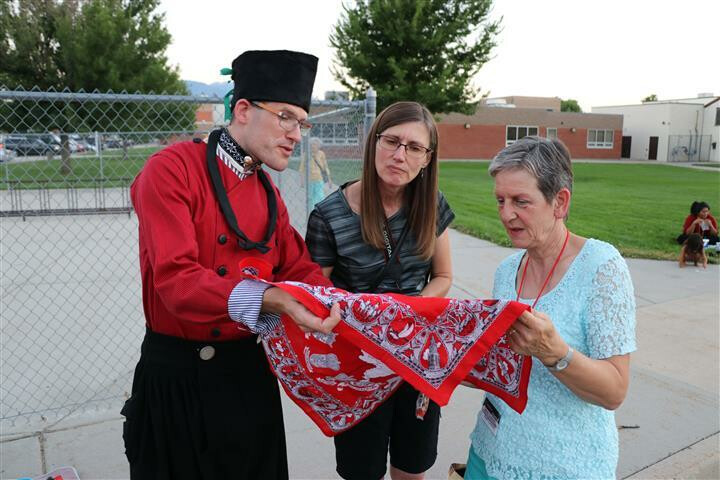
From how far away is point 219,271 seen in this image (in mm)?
1912

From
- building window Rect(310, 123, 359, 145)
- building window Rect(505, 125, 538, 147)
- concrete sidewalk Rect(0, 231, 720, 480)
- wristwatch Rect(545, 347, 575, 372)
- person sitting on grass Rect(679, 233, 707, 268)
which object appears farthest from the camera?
building window Rect(505, 125, 538, 147)

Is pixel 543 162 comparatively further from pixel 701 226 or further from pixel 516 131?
pixel 516 131

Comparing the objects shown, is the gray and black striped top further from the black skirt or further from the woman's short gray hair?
the woman's short gray hair

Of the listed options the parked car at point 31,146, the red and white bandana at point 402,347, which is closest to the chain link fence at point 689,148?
the parked car at point 31,146

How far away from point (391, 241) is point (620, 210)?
596 inches

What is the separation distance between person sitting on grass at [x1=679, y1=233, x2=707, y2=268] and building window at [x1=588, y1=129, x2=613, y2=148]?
49324 millimetres

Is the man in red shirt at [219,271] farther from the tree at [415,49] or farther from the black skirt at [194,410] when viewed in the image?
the tree at [415,49]

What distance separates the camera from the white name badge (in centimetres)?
196

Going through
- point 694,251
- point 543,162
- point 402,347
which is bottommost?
point 694,251

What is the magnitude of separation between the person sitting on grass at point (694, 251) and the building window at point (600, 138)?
49.3 metres

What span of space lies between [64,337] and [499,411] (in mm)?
5135

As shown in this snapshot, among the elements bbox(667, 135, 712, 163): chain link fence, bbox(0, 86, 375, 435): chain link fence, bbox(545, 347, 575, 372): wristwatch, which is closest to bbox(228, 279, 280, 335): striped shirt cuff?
bbox(545, 347, 575, 372): wristwatch

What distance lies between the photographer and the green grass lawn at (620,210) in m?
11.0

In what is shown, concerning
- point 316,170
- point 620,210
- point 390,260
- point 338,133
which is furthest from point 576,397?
point 620,210
